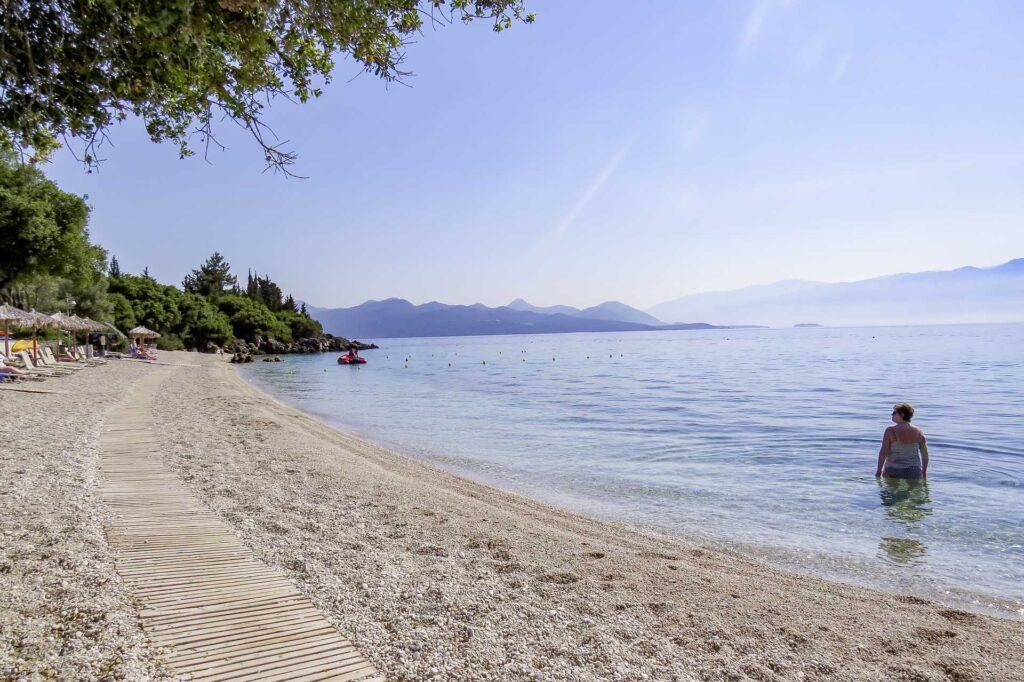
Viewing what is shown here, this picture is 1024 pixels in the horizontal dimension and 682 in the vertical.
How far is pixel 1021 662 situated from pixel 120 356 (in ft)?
164

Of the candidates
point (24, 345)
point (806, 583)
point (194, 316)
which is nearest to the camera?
point (806, 583)

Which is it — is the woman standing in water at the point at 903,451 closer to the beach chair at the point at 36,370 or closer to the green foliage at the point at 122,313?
the beach chair at the point at 36,370

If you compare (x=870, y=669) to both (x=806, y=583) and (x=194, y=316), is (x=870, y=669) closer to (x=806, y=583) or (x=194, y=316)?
(x=806, y=583)

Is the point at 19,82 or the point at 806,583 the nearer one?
the point at 19,82

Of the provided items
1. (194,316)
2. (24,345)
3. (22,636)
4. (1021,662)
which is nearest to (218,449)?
(22,636)

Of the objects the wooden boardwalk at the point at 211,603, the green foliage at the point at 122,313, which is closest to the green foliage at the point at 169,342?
the green foliage at the point at 122,313

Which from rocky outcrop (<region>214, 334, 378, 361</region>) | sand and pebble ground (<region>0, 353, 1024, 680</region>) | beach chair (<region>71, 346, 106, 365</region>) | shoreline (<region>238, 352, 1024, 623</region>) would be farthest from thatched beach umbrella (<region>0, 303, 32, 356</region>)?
rocky outcrop (<region>214, 334, 378, 361</region>)

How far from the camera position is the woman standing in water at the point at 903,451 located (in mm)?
11430

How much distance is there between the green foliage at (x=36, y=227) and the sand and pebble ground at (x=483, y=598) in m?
21.3

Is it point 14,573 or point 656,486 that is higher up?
point 14,573

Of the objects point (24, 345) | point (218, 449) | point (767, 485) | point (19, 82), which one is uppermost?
point (19, 82)

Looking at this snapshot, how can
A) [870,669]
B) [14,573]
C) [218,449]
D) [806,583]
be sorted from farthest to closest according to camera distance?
[218,449]
[806,583]
[14,573]
[870,669]

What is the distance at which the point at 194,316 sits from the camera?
261ft

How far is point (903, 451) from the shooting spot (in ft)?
37.9
